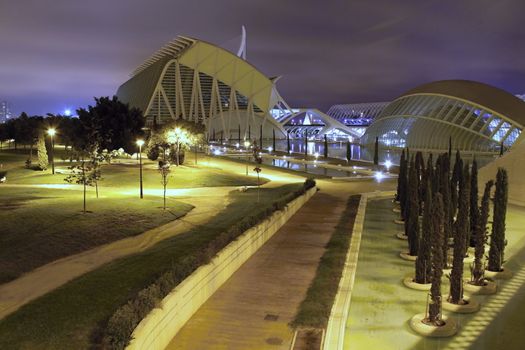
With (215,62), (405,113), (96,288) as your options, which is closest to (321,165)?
(405,113)

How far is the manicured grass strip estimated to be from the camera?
9.98 meters

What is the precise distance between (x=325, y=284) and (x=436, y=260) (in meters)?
2.78

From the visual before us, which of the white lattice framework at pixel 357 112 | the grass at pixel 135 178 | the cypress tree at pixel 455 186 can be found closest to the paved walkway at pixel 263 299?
the cypress tree at pixel 455 186

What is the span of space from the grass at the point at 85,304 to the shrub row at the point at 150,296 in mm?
818

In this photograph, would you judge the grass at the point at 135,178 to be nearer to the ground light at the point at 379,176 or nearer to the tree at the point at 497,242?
the ground light at the point at 379,176

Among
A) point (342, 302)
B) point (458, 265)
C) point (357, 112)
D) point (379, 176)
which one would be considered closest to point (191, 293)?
point (342, 302)

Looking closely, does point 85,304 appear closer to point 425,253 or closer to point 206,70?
point 425,253

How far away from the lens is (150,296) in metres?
8.66

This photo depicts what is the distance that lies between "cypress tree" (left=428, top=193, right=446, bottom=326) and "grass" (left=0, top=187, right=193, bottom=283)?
32.5 ft

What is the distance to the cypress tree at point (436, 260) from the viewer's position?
1040cm

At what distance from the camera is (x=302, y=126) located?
13900cm

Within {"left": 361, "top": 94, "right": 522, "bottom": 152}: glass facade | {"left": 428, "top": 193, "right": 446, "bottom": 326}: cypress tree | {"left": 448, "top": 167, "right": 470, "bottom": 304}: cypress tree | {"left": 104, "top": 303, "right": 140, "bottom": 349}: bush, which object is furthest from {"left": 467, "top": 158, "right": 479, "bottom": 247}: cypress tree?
{"left": 361, "top": 94, "right": 522, "bottom": 152}: glass facade

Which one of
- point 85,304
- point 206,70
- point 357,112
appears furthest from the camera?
point 357,112

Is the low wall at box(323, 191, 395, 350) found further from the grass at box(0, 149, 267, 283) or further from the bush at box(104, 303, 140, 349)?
the grass at box(0, 149, 267, 283)
